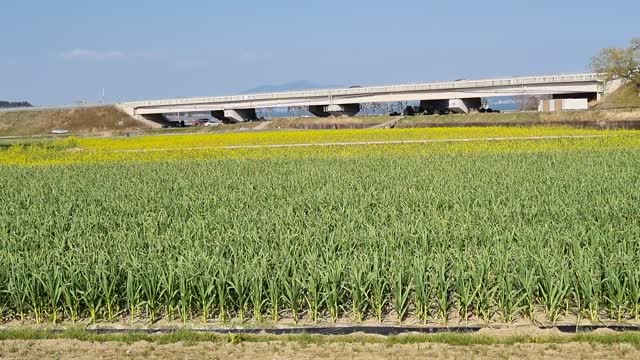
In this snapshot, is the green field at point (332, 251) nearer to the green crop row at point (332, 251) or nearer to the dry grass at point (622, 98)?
the green crop row at point (332, 251)

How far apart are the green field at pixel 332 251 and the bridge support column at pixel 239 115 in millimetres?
81580

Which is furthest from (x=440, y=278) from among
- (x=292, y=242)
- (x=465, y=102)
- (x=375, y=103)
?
(x=375, y=103)

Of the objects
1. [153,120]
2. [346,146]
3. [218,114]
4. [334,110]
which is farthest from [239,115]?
[346,146]

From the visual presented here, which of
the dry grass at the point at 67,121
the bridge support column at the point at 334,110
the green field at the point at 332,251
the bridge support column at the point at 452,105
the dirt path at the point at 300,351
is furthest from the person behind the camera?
the dry grass at the point at 67,121

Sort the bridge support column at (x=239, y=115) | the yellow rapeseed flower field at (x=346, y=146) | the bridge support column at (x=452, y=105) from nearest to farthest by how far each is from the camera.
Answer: the yellow rapeseed flower field at (x=346, y=146) < the bridge support column at (x=452, y=105) < the bridge support column at (x=239, y=115)

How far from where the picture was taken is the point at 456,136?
47125mm

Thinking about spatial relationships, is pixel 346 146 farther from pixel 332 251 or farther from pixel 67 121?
pixel 67 121

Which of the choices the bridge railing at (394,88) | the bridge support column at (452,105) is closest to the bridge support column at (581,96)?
the bridge railing at (394,88)

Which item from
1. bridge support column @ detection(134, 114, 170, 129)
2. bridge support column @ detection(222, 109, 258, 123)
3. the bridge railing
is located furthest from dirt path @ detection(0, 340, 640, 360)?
bridge support column @ detection(134, 114, 170, 129)

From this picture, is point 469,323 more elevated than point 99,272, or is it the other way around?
point 99,272

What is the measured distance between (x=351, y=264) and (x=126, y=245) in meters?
3.98

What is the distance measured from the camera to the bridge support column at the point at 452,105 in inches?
Result: 3374

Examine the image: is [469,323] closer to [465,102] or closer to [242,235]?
[242,235]

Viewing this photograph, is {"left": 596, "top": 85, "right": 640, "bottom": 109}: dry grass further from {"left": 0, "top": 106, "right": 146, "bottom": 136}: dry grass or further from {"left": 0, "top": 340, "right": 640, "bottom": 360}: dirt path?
{"left": 0, "top": 340, "right": 640, "bottom": 360}: dirt path
